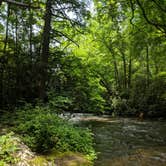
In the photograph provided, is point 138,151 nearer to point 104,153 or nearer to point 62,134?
point 104,153

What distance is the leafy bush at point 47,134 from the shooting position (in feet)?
24.3

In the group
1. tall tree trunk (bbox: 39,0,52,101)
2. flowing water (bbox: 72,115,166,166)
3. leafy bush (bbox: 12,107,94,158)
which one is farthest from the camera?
tall tree trunk (bbox: 39,0,52,101)

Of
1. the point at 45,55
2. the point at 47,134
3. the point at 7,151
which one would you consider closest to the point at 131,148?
the point at 47,134

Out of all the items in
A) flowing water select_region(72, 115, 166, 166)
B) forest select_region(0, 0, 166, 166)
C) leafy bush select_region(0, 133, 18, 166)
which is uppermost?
forest select_region(0, 0, 166, 166)

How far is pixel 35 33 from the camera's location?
43.7ft

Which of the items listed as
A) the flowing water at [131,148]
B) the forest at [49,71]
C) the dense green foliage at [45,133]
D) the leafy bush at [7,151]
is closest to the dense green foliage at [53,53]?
the forest at [49,71]

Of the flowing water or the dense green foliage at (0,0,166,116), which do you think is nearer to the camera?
the flowing water

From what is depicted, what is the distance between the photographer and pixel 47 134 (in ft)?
24.5

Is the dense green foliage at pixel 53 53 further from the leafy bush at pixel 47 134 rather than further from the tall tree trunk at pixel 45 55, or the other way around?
the leafy bush at pixel 47 134

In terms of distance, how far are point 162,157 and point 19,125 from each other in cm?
452

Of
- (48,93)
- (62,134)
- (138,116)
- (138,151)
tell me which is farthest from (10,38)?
(138,116)

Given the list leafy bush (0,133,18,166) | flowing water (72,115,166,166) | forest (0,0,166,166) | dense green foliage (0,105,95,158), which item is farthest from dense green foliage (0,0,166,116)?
leafy bush (0,133,18,166)

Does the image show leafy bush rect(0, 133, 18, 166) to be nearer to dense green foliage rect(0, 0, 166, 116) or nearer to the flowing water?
the flowing water

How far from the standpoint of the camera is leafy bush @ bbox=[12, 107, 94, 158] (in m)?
7.39
